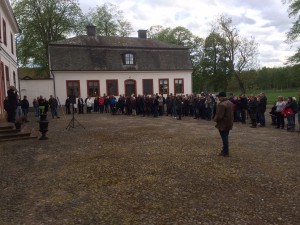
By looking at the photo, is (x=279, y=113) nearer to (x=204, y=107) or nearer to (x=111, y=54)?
(x=204, y=107)

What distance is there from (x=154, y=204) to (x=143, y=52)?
100ft

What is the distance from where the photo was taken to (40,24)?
37.2 metres

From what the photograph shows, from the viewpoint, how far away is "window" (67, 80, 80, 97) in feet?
101

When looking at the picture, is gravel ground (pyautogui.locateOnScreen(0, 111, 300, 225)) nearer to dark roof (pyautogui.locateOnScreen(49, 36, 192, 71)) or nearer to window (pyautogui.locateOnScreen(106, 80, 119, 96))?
dark roof (pyautogui.locateOnScreen(49, 36, 192, 71))

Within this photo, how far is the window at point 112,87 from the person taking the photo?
32.6 metres

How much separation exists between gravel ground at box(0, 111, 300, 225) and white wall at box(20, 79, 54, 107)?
18632 mm

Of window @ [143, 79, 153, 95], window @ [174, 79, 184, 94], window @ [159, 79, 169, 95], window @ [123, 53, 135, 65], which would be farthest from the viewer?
window @ [174, 79, 184, 94]

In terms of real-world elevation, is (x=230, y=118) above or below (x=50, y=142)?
above

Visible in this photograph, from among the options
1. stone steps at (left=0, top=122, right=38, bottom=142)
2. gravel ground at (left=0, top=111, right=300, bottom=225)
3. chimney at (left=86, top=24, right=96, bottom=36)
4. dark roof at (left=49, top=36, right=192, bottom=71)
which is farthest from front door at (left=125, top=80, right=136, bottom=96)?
gravel ground at (left=0, top=111, right=300, bottom=225)

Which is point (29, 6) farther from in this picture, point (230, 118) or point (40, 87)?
point (230, 118)

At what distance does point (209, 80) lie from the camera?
5162cm

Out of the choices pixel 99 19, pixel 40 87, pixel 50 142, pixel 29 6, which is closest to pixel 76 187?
pixel 50 142

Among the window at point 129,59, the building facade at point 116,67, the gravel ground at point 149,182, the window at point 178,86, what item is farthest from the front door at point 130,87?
the gravel ground at point 149,182

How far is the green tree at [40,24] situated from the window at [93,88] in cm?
1059
